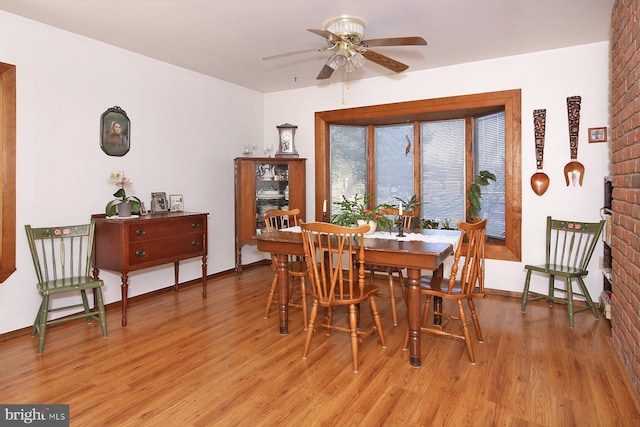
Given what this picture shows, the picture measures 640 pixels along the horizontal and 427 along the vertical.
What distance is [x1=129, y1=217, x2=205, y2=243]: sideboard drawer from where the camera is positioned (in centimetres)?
336

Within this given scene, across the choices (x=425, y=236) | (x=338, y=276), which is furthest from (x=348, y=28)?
(x=338, y=276)

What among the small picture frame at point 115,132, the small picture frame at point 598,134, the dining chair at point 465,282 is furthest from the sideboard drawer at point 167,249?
the small picture frame at point 598,134

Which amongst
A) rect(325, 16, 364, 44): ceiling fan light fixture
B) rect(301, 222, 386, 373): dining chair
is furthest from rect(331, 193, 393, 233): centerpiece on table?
rect(325, 16, 364, 44): ceiling fan light fixture

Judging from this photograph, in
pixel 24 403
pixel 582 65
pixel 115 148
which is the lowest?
pixel 24 403

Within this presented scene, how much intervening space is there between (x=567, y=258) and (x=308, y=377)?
2954 millimetres

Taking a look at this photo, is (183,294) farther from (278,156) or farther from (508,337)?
(508,337)

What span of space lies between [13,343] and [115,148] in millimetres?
1806

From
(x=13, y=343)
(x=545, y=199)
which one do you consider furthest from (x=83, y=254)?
(x=545, y=199)

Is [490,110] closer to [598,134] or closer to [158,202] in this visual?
[598,134]

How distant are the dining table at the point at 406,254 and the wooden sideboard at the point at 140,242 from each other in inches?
44.9

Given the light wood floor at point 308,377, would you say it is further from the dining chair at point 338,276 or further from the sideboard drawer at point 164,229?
the sideboard drawer at point 164,229

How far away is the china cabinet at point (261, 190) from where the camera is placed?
16.0ft

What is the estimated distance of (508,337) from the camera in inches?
116

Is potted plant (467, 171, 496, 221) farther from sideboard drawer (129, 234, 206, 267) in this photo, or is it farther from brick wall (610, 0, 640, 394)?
sideboard drawer (129, 234, 206, 267)
